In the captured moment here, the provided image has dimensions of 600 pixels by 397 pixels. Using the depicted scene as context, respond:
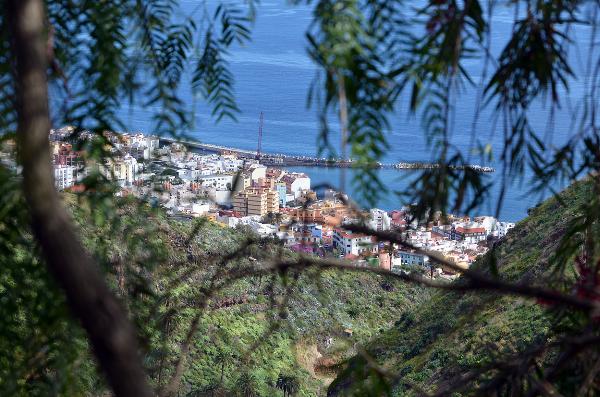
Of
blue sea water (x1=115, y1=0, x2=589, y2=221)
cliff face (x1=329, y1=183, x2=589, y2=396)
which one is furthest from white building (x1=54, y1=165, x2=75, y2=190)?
cliff face (x1=329, y1=183, x2=589, y2=396)

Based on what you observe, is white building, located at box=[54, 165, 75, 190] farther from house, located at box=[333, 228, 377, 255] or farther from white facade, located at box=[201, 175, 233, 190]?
white facade, located at box=[201, 175, 233, 190]

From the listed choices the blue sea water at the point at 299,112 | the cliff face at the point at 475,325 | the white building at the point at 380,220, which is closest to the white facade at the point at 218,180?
the blue sea water at the point at 299,112

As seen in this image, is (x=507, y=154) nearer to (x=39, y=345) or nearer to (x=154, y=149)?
(x=154, y=149)

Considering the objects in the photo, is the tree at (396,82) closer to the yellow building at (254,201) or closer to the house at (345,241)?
the house at (345,241)

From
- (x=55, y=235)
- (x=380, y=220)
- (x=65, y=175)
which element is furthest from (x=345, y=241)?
(x=55, y=235)

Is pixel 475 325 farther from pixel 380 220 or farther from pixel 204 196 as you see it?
pixel 204 196
